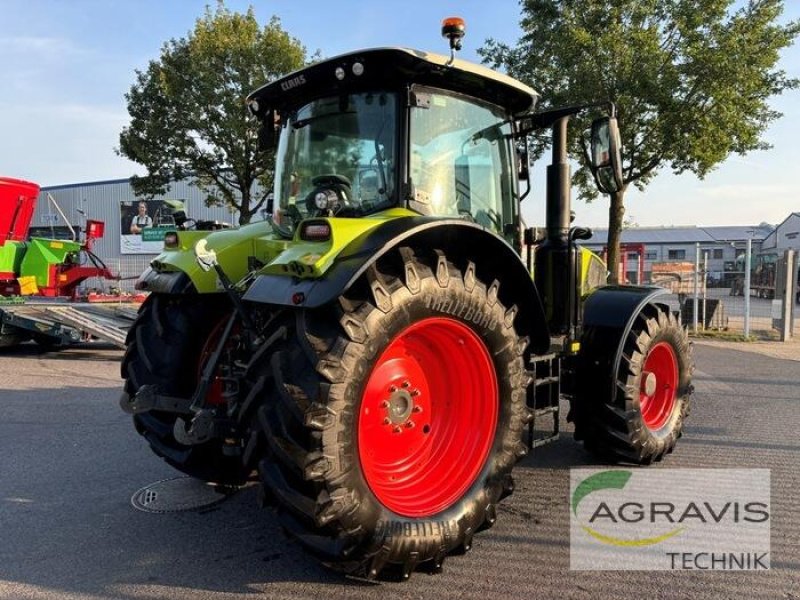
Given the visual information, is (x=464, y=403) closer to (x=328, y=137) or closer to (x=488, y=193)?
(x=488, y=193)

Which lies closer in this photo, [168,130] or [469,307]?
[469,307]

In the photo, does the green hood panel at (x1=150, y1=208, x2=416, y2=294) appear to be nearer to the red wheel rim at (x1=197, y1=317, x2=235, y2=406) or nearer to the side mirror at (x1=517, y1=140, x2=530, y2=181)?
the red wheel rim at (x1=197, y1=317, x2=235, y2=406)

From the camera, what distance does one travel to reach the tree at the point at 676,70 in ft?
37.5

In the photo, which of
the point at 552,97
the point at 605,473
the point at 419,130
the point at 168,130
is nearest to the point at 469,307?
the point at 419,130

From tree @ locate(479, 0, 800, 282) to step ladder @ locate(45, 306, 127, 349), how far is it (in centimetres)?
888

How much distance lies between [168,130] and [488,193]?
14.7 metres

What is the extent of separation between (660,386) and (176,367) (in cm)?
369

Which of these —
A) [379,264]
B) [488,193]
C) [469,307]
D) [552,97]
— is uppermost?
[552,97]

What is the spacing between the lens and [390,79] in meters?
3.30

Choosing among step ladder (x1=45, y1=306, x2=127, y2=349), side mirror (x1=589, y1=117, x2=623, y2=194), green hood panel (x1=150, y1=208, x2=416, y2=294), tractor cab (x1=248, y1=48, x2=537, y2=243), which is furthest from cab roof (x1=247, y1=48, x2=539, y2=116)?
step ladder (x1=45, y1=306, x2=127, y2=349)

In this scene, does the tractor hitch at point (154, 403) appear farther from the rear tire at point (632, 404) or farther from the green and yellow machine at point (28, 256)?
the green and yellow machine at point (28, 256)

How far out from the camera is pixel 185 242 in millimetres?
3986

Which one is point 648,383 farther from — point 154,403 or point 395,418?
point 154,403

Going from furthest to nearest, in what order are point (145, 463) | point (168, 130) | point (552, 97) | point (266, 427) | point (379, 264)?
1. point (168, 130)
2. point (552, 97)
3. point (145, 463)
4. point (379, 264)
5. point (266, 427)
